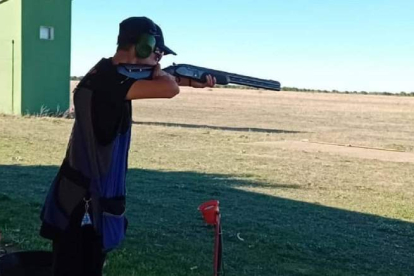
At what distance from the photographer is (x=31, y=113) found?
29516 mm

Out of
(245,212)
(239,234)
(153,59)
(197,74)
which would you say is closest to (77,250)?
(153,59)

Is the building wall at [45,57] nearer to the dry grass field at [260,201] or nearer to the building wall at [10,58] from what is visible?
the building wall at [10,58]

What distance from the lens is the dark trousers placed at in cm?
319

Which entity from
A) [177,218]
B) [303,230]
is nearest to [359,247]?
[303,230]

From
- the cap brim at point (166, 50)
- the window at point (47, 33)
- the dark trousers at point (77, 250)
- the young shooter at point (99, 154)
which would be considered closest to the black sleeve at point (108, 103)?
the young shooter at point (99, 154)

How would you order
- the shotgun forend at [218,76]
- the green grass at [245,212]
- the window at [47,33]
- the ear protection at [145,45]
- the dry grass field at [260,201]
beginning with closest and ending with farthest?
the ear protection at [145,45]
the shotgun forend at [218,76]
the green grass at [245,212]
the dry grass field at [260,201]
the window at [47,33]

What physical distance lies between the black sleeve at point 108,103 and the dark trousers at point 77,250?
1.13ft

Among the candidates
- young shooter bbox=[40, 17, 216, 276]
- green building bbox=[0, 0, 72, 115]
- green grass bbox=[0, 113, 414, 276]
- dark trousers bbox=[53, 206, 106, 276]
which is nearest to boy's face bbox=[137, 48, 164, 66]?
young shooter bbox=[40, 17, 216, 276]

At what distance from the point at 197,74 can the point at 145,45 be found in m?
0.53

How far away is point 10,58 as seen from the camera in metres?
29.5

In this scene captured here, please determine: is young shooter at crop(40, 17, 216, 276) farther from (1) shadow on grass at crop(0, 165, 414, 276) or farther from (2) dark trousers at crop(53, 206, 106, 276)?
(1) shadow on grass at crop(0, 165, 414, 276)

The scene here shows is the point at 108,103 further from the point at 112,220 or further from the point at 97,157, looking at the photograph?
the point at 112,220

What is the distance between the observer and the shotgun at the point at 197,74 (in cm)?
313

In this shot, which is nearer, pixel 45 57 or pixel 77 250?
pixel 77 250
